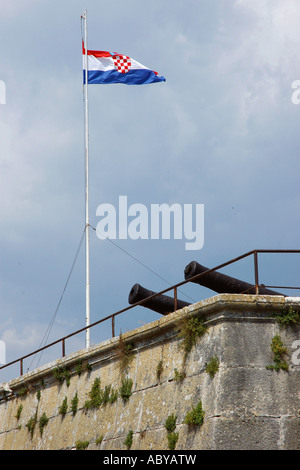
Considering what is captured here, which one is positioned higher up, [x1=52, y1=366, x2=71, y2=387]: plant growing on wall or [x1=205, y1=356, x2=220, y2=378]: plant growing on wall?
[x1=52, y1=366, x2=71, y2=387]: plant growing on wall

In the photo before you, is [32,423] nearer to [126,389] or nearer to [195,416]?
[126,389]

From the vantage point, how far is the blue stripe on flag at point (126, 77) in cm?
2389

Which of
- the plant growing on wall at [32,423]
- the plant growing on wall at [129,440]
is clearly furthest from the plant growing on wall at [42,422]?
the plant growing on wall at [129,440]

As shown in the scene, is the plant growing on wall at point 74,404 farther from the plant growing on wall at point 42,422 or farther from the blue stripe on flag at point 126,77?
the blue stripe on flag at point 126,77

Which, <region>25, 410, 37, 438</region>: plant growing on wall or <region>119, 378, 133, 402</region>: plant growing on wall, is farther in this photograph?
<region>25, 410, 37, 438</region>: plant growing on wall

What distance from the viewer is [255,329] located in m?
13.5

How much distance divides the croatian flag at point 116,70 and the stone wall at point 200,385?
9.89m

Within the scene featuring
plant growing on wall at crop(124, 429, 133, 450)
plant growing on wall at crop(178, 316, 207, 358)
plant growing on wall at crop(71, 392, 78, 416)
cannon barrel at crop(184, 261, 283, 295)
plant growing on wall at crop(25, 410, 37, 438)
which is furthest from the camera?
plant growing on wall at crop(25, 410, 37, 438)

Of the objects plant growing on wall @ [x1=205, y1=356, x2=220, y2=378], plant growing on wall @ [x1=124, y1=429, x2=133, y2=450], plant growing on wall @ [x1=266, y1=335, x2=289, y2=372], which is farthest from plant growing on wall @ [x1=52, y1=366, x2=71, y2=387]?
plant growing on wall @ [x1=266, y1=335, x2=289, y2=372]

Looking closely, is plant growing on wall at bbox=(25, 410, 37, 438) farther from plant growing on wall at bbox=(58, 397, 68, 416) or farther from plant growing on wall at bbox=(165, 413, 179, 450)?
plant growing on wall at bbox=(165, 413, 179, 450)

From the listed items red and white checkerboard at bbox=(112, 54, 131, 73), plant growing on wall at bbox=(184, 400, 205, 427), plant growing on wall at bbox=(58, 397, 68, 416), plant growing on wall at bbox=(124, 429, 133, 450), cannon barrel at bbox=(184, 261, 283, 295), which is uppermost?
red and white checkerboard at bbox=(112, 54, 131, 73)

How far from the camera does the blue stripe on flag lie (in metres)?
23.9

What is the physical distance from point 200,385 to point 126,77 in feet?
42.8
